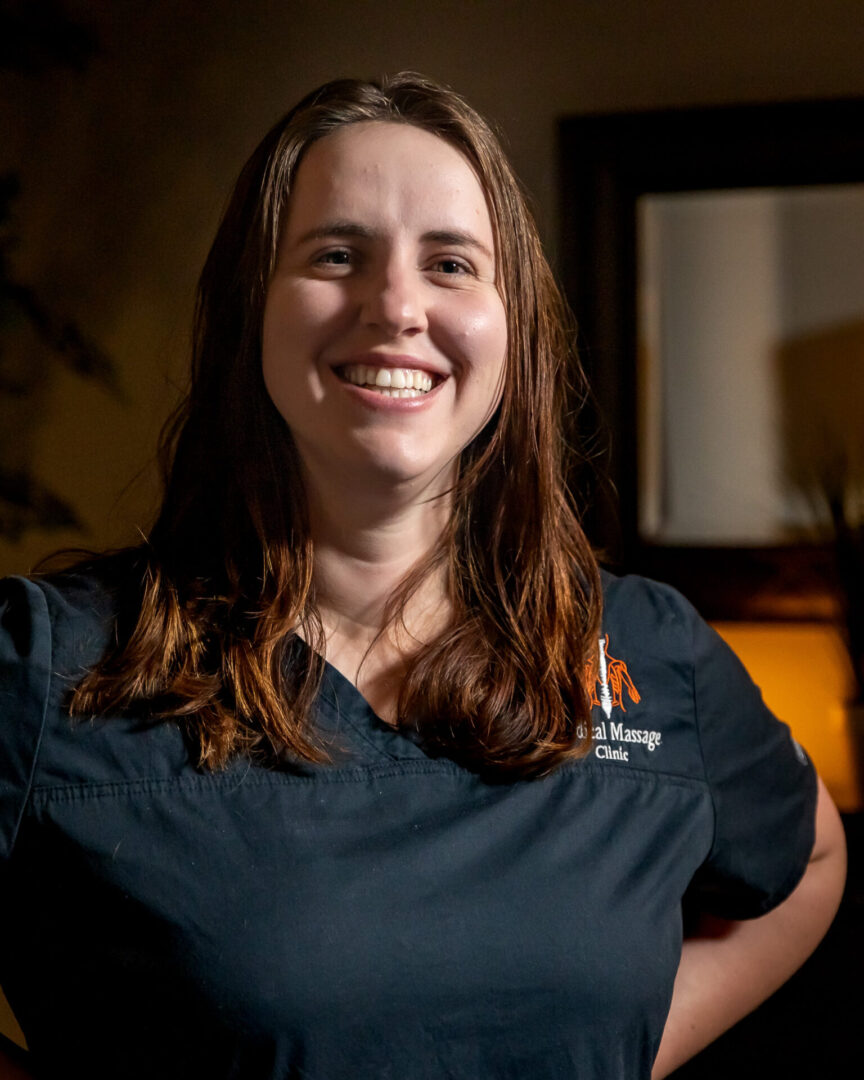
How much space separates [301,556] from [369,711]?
0.15m

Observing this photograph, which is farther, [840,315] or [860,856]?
[840,315]

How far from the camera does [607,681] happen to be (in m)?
1.03

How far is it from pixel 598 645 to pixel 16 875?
1.77 feet

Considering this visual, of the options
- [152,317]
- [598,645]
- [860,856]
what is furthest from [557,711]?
[152,317]

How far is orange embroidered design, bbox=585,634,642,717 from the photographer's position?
1.02 metres

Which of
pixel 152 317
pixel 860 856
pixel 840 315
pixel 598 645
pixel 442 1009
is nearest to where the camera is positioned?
pixel 442 1009

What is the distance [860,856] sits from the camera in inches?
60.5

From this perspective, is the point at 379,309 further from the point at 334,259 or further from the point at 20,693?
Result: the point at 20,693

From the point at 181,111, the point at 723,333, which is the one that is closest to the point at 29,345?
the point at 181,111

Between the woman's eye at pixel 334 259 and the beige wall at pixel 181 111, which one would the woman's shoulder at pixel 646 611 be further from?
the beige wall at pixel 181 111

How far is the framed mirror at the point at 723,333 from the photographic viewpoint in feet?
5.37

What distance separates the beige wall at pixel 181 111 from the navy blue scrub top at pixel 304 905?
3.25 ft

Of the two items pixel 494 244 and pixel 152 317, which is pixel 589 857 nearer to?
pixel 494 244

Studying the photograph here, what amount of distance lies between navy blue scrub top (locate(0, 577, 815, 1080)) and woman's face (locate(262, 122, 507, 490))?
21 centimetres
